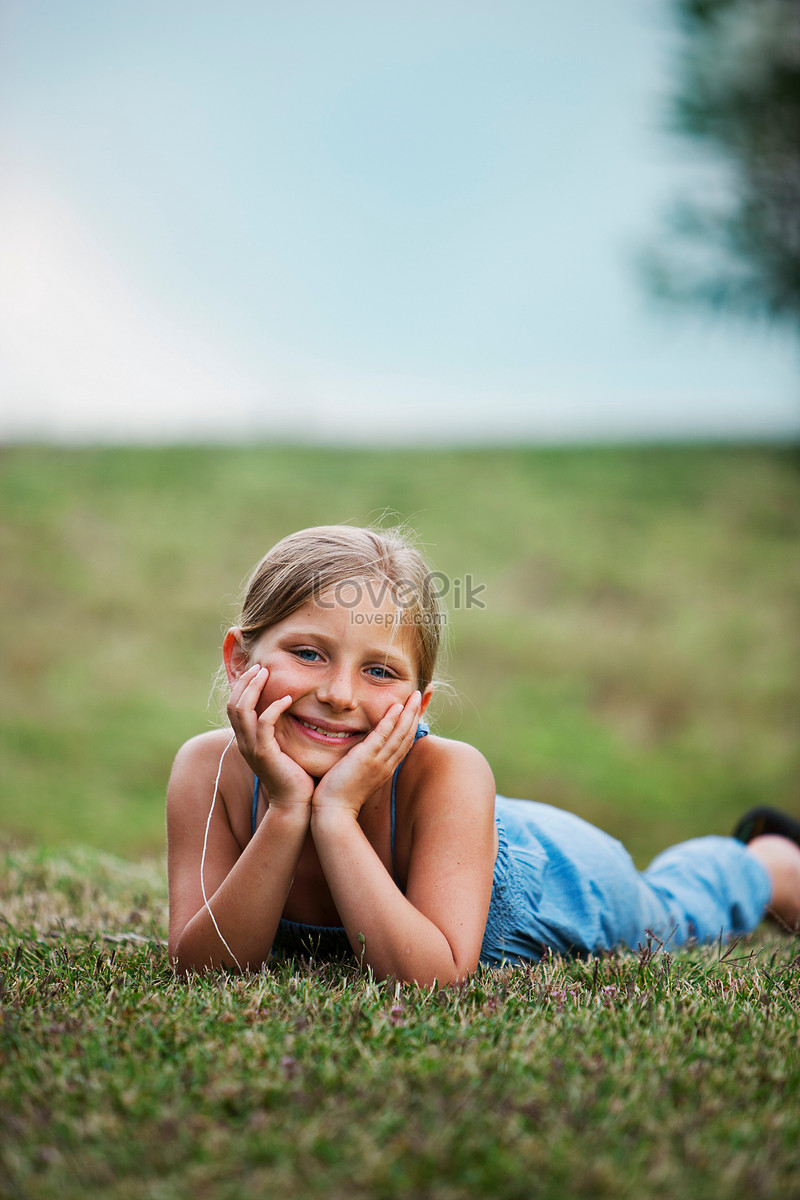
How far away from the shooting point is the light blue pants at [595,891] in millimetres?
3375

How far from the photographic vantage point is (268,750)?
2.61m

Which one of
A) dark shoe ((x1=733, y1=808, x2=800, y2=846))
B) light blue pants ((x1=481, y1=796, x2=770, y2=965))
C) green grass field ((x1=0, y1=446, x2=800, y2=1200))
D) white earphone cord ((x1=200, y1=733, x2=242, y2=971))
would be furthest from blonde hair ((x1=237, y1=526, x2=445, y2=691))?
dark shoe ((x1=733, y1=808, x2=800, y2=846))

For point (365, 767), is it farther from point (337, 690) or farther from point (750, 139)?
point (750, 139)

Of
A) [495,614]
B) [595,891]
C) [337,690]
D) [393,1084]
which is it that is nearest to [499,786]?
[495,614]

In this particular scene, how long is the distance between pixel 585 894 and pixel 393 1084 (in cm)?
193

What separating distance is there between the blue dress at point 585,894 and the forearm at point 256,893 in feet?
1.18

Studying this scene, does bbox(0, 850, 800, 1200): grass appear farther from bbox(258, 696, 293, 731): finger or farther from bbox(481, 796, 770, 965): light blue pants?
bbox(258, 696, 293, 731): finger

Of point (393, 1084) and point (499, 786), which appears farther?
point (499, 786)

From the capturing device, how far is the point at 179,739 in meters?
10.4

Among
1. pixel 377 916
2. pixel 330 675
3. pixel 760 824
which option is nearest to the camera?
pixel 377 916

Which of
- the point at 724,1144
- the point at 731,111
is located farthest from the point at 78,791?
the point at 731,111

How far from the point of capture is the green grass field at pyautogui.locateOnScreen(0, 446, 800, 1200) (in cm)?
161

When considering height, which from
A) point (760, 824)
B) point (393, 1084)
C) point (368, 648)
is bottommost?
point (760, 824)

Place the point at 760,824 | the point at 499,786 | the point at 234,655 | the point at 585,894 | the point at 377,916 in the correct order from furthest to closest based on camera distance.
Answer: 1. the point at 499,786
2. the point at 760,824
3. the point at 585,894
4. the point at 234,655
5. the point at 377,916
